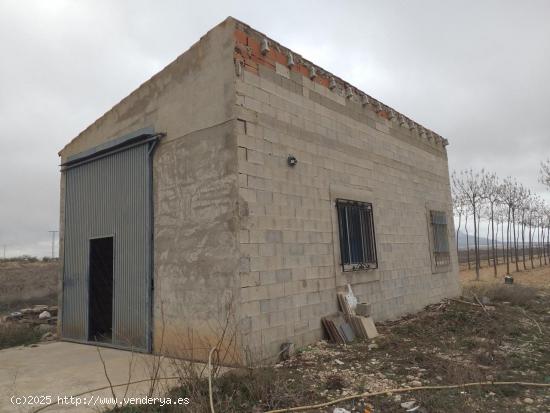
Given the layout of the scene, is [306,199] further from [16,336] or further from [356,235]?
[16,336]

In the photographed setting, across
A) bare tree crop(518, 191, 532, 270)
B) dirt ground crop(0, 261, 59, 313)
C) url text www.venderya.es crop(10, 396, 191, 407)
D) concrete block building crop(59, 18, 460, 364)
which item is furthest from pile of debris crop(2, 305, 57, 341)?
bare tree crop(518, 191, 532, 270)

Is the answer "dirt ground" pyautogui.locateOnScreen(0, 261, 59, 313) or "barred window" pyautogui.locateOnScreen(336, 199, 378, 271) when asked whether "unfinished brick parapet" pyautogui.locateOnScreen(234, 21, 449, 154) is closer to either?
"barred window" pyautogui.locateOnScreen(336, 199, 378, 271)

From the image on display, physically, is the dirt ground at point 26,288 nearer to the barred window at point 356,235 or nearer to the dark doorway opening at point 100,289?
the dark doorway opening at point 100,289

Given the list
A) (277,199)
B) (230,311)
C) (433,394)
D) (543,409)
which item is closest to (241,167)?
(277,199)

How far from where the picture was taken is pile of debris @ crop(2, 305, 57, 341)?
10.8 m

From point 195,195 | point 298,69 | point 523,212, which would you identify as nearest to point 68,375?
point 195,195

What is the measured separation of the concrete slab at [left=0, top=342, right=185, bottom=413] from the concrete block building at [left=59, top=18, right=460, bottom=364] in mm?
486

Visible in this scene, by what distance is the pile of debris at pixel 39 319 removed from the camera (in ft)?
35.5

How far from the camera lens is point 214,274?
6578 millimetres

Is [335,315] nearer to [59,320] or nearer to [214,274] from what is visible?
[214,274]

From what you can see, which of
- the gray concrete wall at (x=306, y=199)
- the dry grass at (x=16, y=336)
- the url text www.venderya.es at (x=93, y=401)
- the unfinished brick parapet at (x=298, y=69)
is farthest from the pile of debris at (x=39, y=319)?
the unfinished brick parapet at (x=298, y=69)

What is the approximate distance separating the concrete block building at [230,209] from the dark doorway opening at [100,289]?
1.2 inches

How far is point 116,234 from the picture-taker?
8.56 meters

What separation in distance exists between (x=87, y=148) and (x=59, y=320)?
156 inches
